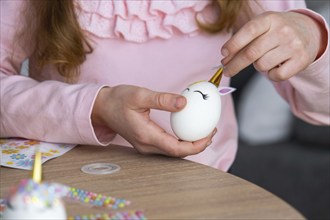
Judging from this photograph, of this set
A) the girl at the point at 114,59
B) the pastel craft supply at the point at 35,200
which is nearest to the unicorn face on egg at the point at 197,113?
the girl at the point at 114,59

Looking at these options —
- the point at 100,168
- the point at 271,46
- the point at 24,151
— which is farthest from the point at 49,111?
the point at 271,46

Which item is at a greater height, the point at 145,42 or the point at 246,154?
the point at 145,42

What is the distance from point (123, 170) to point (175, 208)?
Answer: 0.14 meters

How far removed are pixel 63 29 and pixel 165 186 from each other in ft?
1.35

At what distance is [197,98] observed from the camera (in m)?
0.81

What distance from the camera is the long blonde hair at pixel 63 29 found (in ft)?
3.45

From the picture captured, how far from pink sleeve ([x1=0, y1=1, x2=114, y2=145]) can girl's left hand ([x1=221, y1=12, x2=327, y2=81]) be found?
0.20 meters

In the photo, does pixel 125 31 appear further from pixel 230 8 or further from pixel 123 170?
pixel 123 170

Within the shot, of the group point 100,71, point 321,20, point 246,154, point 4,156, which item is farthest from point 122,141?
point 246,154

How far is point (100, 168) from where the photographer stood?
80 centimetres

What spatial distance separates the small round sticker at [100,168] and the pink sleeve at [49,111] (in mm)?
79

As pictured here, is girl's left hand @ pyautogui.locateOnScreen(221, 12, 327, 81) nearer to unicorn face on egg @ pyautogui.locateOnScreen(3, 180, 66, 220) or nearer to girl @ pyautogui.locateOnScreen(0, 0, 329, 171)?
girl @ pyautogui.locateOnScreen(0, 0, 329, 171)

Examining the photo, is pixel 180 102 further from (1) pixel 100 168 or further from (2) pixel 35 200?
(2) pixel 35 200

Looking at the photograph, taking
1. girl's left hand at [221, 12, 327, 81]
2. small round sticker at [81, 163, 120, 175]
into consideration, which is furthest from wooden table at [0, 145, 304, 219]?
girl's left hand at [221, 12, 327, 81]
